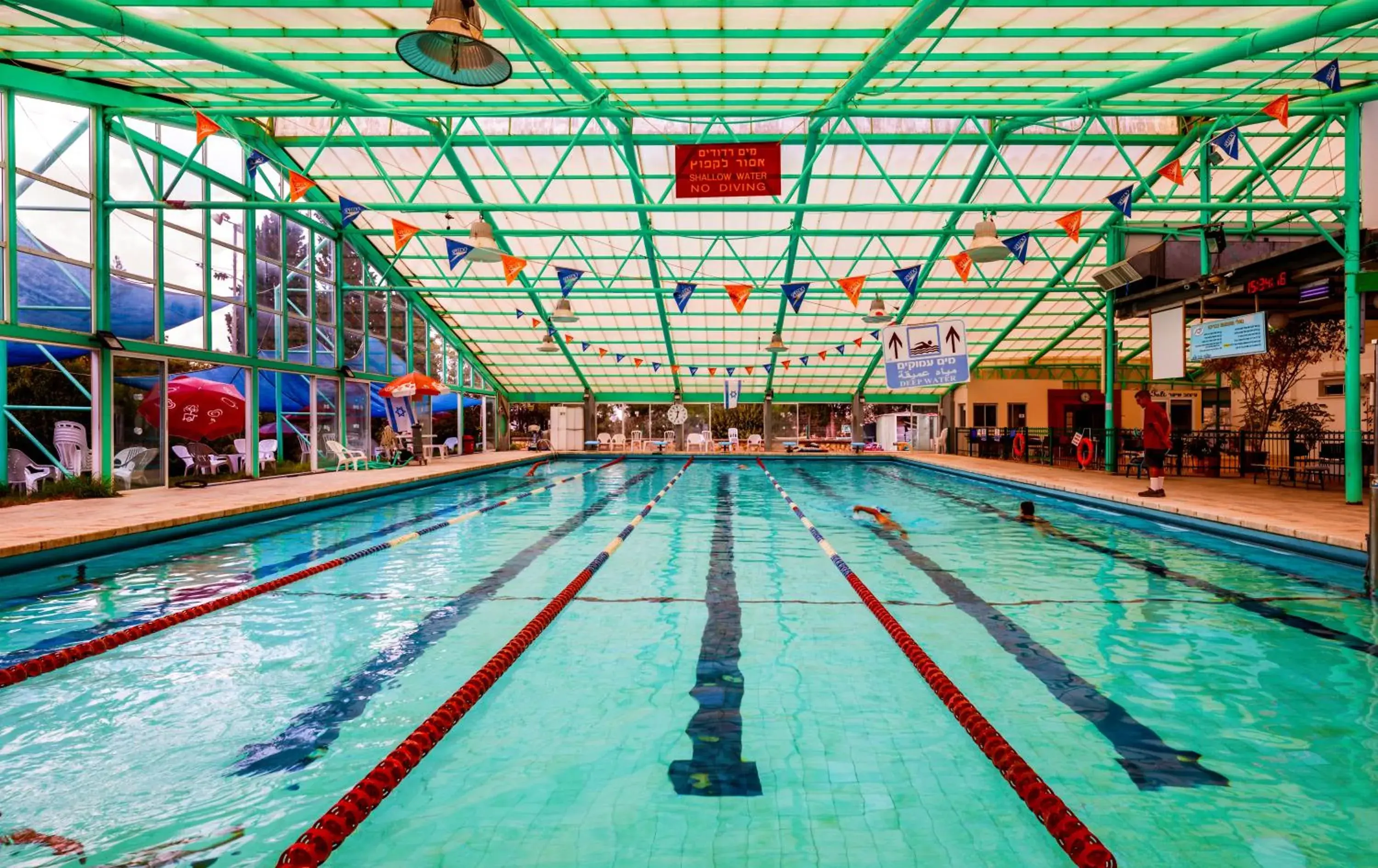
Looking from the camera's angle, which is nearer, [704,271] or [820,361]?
[704,271]

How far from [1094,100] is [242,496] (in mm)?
11582

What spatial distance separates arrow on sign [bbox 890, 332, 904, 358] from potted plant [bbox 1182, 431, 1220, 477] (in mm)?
6922

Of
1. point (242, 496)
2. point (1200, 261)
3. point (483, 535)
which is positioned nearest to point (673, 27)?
point (483, 535)

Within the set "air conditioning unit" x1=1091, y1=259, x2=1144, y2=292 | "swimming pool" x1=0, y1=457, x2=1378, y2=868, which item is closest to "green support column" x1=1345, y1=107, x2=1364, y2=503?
"swimming pool" x1=0, y1=457, x2=1378, y2=868

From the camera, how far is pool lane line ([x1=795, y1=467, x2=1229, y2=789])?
8.16 ft

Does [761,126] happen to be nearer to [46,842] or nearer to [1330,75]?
[1330,75]

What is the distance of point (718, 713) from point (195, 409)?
10.2m

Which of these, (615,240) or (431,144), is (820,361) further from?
(431,144)

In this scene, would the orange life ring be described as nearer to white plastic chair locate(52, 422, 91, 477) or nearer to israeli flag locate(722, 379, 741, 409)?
israeli flag locate(722, 379, 741, 409)

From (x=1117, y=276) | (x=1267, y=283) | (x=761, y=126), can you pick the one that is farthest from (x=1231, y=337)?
(x=761, y=126)

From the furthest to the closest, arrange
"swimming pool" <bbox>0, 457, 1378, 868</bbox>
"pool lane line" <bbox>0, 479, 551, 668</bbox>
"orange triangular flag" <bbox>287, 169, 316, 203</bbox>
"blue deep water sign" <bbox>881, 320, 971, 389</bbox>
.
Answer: "blue deep water sign" <bbox>881, 320, 971, 389</bbox> < "orange triangular flag" <bbox>287, 169, 316, 203</bbox> < "pool lane line" <bbox>0, 479, 551, 668</bbox> < "swimming pool" <bbox>0, 457, 1378, 868</bbox>

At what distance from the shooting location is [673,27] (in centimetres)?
748

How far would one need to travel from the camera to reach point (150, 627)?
4.19 metres

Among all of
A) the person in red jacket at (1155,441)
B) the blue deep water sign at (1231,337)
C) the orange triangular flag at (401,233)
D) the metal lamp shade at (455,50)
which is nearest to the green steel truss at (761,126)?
the orange triangular flag at (401,233)
